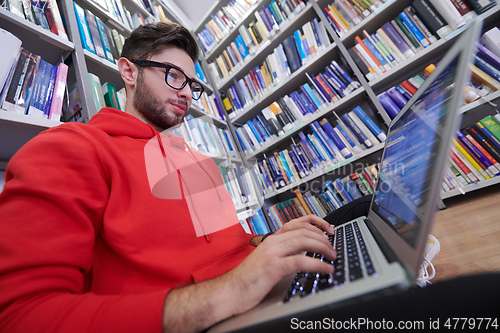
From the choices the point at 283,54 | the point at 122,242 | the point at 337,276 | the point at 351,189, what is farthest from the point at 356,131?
the point at 122,242

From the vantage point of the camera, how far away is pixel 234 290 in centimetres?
30

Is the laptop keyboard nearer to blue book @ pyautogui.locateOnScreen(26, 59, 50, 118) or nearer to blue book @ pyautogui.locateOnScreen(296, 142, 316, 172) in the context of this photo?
blue book @ pyautogui.locateOnScreen(26, 59, 50, 118)

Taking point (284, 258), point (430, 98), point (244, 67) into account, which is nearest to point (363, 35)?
point (244, 67)

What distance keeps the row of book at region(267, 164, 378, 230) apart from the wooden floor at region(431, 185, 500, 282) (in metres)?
0.41

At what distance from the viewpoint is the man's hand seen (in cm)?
28

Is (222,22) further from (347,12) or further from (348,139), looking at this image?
(348,139)

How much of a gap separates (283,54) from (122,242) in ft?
5.76

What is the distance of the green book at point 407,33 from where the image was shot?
4.05 feet

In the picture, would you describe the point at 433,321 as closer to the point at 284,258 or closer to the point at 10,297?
the point at 284,258

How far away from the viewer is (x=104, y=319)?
0.92 ft

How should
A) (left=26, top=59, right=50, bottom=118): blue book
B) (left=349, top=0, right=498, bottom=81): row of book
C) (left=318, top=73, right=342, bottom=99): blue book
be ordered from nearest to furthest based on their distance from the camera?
1. (left=26, top=59, right=50, bottom=118): blue book
2. (left=349, top=0, right=498, bottom=81): row of book
3. (left=318, top=73, right=342, bottom=99): blue book

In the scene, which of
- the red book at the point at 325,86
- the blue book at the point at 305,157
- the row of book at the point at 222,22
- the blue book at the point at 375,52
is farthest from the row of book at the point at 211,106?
the blue book at the point at 375,52

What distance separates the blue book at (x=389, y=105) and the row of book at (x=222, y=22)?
1381 millimetres

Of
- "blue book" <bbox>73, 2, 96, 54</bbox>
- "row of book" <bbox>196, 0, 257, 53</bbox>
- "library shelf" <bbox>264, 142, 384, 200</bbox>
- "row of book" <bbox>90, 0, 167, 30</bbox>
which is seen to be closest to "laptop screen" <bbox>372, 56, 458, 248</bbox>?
"library shelf" <bbox>264, 142, 384, 200</bbox>
